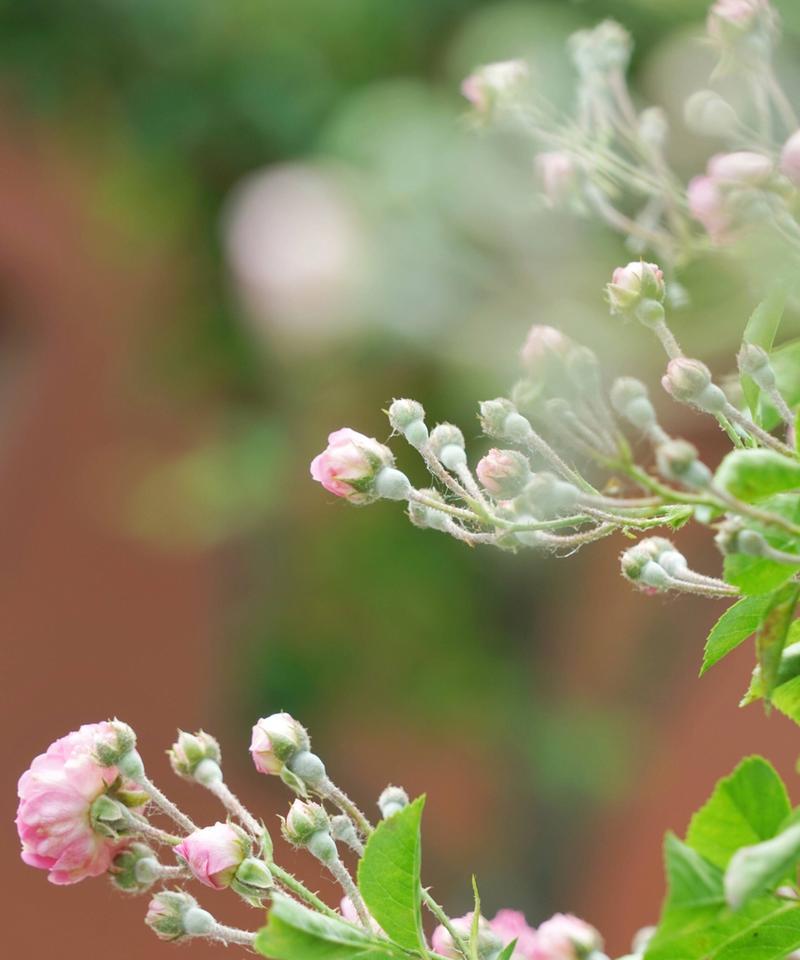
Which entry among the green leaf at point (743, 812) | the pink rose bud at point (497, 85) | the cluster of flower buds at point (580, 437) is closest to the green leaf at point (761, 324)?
the cluster of flower buds at point (580, 437)

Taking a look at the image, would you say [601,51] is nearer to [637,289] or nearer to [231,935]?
[637,289]

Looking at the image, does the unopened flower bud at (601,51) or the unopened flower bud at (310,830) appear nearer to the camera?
the unopened flower bud at (310,830)

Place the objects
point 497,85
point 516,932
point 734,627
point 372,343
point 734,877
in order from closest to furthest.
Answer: point 734,877
point 734,627
point 516,932
point 497,85
point 372,343

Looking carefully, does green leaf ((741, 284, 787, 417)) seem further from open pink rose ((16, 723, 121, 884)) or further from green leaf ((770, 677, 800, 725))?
open pink rose ((16, 723, 121, 884))

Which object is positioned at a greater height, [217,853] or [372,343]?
[372,343]

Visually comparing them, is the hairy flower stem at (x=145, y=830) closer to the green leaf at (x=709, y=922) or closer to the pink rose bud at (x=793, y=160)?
the green leaf at (x=709, y=922)

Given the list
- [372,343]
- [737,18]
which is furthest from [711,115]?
[372,343]

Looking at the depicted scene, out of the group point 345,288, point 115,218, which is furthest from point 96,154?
point 345,288

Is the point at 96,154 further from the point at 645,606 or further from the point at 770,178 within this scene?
the point at 770,178
